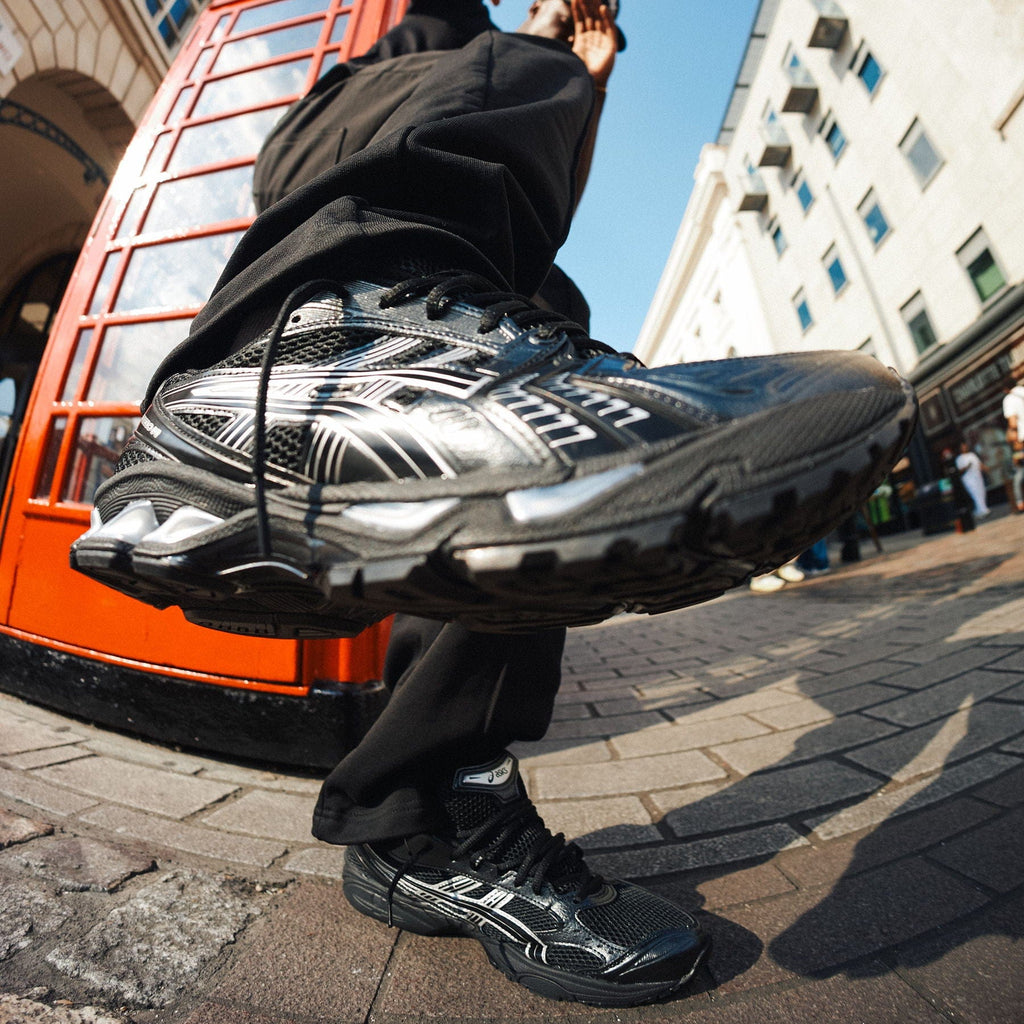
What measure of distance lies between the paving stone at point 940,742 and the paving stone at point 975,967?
0.62 meters

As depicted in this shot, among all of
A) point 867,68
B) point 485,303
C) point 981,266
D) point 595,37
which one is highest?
point 867,68

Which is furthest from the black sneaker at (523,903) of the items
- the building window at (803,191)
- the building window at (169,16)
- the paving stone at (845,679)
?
the building window at (803,191)

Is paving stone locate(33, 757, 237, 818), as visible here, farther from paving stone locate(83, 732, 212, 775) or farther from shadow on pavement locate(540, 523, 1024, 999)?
shadow on pavement locate(540, 523, 1024, 999)

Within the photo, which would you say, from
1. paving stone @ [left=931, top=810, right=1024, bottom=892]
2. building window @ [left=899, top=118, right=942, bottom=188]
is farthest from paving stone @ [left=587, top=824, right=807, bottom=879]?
building window @ [left=899, top=118, right=942, bottom=188]

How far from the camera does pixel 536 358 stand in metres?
0.65

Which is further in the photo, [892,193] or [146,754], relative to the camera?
[892,193]

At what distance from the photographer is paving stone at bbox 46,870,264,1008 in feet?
2.57

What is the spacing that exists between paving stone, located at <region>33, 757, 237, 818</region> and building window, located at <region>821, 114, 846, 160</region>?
20.0m

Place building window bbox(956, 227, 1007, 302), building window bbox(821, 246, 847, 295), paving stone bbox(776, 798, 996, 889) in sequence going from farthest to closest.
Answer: building window bbox(821, 246, 847, 295)
building window bbox(956, 227, 1007, 302)
paving stone bbox(776, 798, 996, 889)

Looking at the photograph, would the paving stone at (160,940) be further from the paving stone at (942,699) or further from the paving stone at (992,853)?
the paving stone at (942,699)

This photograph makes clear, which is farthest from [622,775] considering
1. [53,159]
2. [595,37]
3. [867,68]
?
[867,68]

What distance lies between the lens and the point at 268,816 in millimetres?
1423

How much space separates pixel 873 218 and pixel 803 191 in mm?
3636

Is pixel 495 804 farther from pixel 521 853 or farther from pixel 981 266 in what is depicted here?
pixel 981 266
